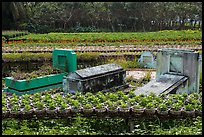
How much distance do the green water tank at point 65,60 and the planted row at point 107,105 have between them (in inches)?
151

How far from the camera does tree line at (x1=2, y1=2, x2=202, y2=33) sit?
3584 cm

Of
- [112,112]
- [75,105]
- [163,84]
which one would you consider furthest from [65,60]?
[112,112]

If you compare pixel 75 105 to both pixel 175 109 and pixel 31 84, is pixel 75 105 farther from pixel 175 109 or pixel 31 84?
pixel 31 84

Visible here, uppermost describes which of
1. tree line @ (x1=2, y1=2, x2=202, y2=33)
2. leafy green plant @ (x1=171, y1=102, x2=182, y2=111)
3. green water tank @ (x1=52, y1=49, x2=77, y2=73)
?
tree line @ (x1=2, y1=2, x2=202, y2=33)

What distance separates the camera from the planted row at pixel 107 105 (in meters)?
7.62

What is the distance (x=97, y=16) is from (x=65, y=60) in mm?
25509

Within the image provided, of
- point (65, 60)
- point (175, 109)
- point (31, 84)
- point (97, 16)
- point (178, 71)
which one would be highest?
point (97, 16)

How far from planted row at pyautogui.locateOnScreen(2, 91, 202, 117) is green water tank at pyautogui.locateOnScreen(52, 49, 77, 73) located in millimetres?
3843

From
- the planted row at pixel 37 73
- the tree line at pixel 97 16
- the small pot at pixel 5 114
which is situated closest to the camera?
the small pot at pixel 5 114

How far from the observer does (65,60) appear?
12375 mm

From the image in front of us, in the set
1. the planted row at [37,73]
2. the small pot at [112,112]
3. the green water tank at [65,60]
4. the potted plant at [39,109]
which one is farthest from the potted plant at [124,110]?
the planted row at [37,73]

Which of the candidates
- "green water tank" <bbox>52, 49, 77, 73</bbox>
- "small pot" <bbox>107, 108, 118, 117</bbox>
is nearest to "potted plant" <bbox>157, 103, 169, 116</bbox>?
"small pot" <bbox>107, 108, 118, 117</bbox>

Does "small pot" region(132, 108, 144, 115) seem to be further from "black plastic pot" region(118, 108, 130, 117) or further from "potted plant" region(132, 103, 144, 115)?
"black plastic pot" region(118, 108, 130, 117)

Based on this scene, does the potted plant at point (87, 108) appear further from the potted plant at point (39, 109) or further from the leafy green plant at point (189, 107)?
the leafy green plant at point (189, 107)
